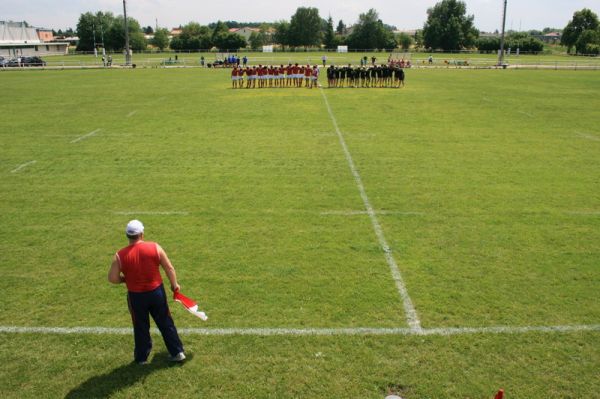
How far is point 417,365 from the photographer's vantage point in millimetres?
4977

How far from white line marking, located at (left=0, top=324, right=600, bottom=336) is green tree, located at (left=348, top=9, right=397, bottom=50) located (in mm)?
108545

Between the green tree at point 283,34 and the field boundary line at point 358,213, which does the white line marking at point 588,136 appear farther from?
the green tree at point 283,34

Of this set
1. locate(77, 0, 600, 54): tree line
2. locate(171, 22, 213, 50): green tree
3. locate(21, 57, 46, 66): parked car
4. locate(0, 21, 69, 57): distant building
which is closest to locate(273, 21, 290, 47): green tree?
locate(77, 0, 600, 54): tree line

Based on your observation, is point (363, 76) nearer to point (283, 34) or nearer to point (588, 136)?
point (588, 136)

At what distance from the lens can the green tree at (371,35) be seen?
107875mm

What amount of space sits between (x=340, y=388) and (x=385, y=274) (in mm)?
2504

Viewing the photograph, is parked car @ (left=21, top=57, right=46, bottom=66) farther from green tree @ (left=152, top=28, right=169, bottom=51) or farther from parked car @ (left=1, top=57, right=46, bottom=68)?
green tree @ (left=152, top=28, right=169, bottom=51)

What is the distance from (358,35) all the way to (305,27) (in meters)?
15.9

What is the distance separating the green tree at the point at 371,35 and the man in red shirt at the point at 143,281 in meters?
110

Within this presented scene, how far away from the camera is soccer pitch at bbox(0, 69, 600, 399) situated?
4906mm

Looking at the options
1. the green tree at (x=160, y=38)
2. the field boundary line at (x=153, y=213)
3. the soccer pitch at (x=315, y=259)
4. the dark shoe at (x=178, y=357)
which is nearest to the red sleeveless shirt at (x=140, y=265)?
the dark shoe at (x=178, y=357)

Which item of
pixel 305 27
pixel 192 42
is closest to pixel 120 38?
pixel 192 42

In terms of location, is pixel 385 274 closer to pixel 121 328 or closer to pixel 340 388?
pixel 340 388

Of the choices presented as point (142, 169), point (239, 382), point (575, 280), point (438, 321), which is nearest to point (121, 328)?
point (239, 382)
